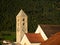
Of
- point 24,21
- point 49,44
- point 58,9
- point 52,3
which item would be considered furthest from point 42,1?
point 49,44

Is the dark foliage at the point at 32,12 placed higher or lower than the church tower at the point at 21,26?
lower

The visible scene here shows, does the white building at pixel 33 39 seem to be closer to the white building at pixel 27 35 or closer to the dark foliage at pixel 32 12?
the white building at pixel 27 35

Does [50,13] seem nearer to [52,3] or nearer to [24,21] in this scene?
[52,3]

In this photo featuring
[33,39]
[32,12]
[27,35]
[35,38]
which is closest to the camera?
[33,39]

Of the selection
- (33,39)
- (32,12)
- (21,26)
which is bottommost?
(32,12)

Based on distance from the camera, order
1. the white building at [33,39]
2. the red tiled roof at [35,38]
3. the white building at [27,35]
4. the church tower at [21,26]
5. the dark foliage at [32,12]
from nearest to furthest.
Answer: the white building at [33,39]
the red tiled roof at [35,38]
the white building at [27,35]
the church tower at [21,26]
the dark foliage at [32,12]

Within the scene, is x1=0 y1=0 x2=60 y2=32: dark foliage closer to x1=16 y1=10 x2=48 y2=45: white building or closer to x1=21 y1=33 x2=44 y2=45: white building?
x1=16 y1=10 x2=48 y2=45: white building

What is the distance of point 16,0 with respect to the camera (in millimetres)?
56094

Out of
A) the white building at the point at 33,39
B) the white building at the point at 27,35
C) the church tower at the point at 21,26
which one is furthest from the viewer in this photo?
the church tower at the point at 21,26

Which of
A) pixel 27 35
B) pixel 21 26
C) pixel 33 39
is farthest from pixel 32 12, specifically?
pixel 33 39

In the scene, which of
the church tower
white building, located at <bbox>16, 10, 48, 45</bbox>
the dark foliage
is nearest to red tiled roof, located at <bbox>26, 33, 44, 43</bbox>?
white building, located at <bbox>16, 10, 48, 45</bbox>

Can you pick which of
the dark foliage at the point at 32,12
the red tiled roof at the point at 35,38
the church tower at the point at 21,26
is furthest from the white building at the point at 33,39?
the dark foliage at the point at 32,12

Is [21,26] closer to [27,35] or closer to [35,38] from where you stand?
[27,35]

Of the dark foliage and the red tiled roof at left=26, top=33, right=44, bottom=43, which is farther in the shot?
the dark foliage
